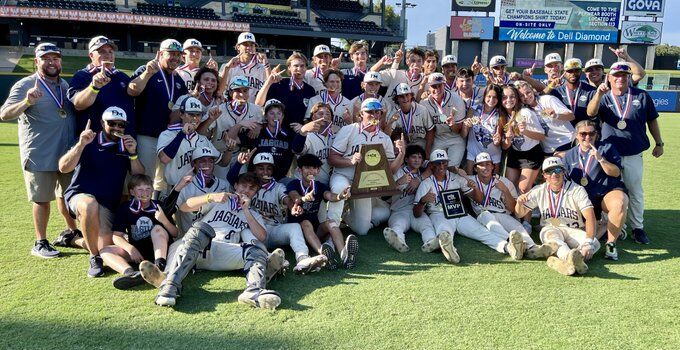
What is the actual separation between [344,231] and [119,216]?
108 inches

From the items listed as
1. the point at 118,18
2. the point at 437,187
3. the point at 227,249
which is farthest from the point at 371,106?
the point at 118,18

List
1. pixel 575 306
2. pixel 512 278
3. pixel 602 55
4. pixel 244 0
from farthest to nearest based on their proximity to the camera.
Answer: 1. pixel 602 55
2. pixel 244 0
3. pixel 512 278
4. pixel 575 306

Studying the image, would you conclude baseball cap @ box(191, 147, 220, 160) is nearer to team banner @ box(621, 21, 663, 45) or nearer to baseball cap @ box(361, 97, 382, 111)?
baseball cap @ box(361, 97, 382, 111)

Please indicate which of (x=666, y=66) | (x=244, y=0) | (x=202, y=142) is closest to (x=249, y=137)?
(x=202, y=142)

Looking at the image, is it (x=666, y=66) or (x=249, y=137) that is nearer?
(x=249, y=137)

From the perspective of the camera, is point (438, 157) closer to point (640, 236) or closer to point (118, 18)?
point (640, 236)

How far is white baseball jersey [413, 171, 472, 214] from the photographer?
616 centimetres

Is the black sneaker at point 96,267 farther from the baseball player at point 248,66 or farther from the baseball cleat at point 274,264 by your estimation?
the baseball player at point 248,66

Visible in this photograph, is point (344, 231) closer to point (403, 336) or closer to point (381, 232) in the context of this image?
point (381, 232)

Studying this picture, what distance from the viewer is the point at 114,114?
4.87 metres

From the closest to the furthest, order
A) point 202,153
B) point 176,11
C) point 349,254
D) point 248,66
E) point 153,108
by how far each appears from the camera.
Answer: point 349,254
point 202,153
point 153,108
point 248,66
point 176,11

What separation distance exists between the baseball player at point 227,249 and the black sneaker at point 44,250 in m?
1.41

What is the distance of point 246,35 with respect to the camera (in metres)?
7.01

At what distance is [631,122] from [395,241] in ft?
11.1
